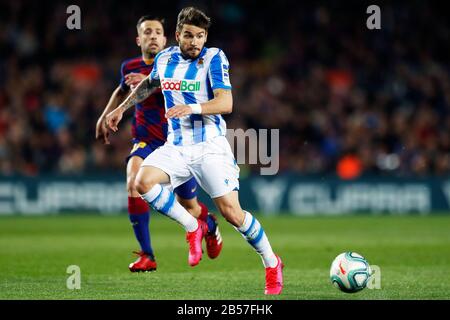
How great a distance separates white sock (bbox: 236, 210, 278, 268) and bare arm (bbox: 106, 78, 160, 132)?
5.21 feet

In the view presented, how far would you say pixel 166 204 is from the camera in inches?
310

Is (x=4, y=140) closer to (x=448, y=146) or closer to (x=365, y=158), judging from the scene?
(x=365, y=158)

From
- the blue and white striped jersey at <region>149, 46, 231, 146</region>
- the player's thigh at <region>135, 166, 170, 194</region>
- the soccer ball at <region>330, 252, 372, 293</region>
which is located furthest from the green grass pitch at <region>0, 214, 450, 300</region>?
the blue and white striped jersey at <region>149, 46, 231, 146</region>

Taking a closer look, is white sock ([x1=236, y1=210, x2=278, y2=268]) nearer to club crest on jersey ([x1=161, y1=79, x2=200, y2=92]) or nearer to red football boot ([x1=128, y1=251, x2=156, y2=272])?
club crest on jersey ([x1=161, y1=79, x2=200, y2=92])

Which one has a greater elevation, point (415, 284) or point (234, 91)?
point (234, 91)

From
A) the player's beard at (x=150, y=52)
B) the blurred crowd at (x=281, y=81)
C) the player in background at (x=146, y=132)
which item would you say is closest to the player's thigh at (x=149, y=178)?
the player in background at (x=146, y=132)

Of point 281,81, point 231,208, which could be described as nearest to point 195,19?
point 231,208

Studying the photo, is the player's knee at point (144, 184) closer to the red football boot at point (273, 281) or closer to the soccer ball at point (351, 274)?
the red football boot at point (273, 281)

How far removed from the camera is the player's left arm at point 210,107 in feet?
23.7

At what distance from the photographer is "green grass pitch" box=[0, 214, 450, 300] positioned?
7.75 meters

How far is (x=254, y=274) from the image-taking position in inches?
369

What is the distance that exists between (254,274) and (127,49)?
13468 mm

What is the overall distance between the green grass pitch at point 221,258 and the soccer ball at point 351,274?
9cm
